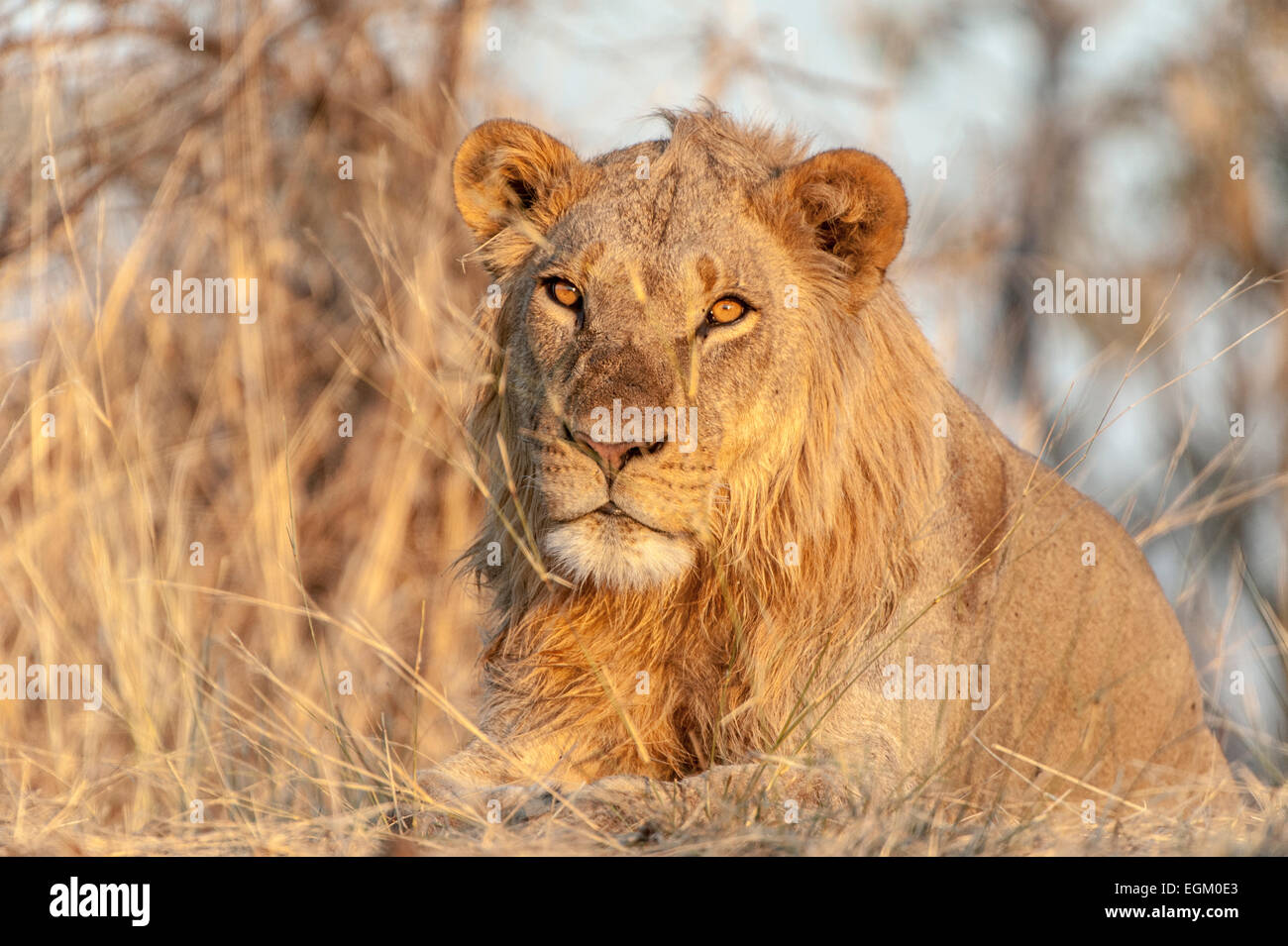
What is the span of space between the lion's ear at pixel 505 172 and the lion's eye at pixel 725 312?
0.65 metres

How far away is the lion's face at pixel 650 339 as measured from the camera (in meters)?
3.42

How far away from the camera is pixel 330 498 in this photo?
7766 millimetres

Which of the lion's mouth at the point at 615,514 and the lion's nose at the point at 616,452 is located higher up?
the lion's nose at the point at 616,452

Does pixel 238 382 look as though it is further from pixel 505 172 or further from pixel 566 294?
pixel 566 294

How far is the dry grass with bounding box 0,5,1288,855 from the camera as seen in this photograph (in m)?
6.18

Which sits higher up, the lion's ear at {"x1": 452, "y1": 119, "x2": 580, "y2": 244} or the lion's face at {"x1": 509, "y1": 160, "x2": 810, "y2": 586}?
the lion's ear at {"x1": 452, "y1": 119, "x2": 580, "y2": 244}

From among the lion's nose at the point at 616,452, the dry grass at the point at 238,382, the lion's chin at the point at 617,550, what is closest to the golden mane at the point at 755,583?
the lion's chin at the point at 617,550

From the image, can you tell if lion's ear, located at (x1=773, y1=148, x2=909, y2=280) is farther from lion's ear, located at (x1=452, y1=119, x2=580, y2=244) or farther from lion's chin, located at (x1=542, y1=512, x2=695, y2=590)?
lion's chin, located at (x1=542, y1=512, x2=695, y2=590)

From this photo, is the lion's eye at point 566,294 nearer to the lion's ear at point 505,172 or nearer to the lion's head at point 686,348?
the lion's head at point 686,348

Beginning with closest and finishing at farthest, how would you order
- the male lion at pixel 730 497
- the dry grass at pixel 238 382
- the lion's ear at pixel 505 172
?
the male lion at pixel 730 497 < the lion's ear at pixel 505 172 < the dry grass at pixel 238 382

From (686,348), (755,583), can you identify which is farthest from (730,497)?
(686,348)

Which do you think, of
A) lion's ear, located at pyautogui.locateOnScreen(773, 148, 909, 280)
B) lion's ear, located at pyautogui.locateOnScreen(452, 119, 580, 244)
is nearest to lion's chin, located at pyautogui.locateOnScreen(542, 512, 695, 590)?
lion's ear, located at pyautogui.locateOnScreen(773, 148, 909, 280)

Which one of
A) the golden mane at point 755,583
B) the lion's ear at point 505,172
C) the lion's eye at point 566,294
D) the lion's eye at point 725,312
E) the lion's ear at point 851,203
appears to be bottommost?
the golden mane at point 755,583

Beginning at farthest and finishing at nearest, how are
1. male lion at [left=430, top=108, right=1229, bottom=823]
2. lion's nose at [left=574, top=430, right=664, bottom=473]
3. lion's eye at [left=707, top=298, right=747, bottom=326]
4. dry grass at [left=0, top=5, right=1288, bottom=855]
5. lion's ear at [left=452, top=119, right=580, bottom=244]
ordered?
dry grass at [left=0, top=5, right=1288, bottom=855] → lion's ear at [left=452, top=119, right=580, bottom=244] → lion's eye at [left=707, top=298, right=747, bottom=326] → male lion at [left=430, top=108, right=1229, bottom=823] → lion's nose at [left=574, top=430, right=664, bottom=473]
